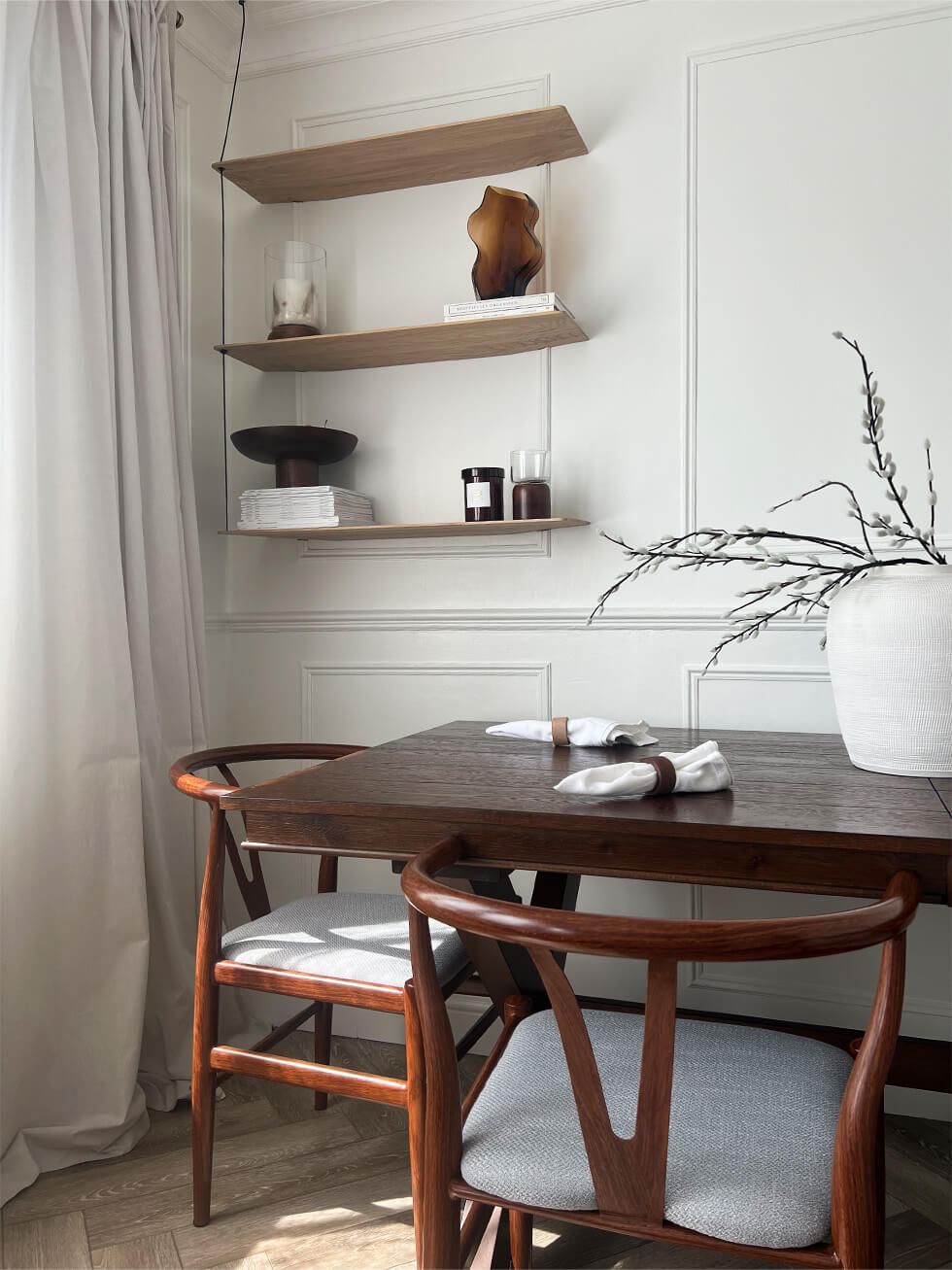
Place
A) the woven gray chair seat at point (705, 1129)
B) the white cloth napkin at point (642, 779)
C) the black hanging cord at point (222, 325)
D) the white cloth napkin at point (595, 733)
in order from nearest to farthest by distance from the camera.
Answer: the woven gray chair seat at point (705, 1129), the white cloth napkin at point (642, 779), the white cloth napkin at point (595, 733), the black hanging cord at point (222, 325)

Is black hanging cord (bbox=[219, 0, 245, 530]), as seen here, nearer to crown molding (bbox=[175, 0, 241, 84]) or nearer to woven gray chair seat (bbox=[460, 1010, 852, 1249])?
crown molding (bbox=[175, 0, 241, 84])

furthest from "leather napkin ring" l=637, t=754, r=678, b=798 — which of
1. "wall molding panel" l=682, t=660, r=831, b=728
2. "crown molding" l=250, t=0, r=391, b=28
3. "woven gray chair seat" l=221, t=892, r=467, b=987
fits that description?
"crown molding" l=250, t=0, r=391, b=28

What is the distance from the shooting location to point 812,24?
6.88 ft

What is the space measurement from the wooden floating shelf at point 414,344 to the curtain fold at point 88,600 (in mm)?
287

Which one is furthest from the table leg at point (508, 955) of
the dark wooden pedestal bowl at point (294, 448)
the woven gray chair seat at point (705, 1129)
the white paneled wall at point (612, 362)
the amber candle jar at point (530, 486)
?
the dark wooden pedestal bowl at point (294, 448)

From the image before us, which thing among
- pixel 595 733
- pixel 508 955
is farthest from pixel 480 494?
pixel 508 955

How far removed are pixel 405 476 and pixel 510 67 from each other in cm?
105

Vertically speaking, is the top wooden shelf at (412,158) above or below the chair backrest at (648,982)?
above

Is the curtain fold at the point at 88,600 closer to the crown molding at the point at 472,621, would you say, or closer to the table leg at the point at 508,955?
the crown molding at the point at 472,621

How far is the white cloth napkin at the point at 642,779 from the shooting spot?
1274 millimetres

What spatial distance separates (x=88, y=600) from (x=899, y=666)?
1520 mm

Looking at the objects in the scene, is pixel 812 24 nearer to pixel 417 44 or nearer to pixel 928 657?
pixel 417 44

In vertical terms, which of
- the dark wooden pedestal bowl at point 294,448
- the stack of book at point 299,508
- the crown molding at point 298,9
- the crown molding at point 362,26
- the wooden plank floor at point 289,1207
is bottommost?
the wooden plank floor at point 289,1207

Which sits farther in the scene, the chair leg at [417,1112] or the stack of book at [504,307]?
the stack of book at [504,307]
